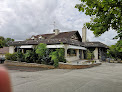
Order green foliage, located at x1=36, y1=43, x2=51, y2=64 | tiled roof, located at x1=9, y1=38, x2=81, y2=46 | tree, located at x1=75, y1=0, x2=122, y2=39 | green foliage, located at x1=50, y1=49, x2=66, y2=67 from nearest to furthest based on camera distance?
tree, located at x1=75, y1=0, x2=122, y2=39 → green foliage, located at x1=50, y1=49, x2=66, y2=67 → green foliage, located at x1=36, y1=43, x2=51, y2=64 → tiled roof, located at x1=9, y1=38, x2=81, y2=46

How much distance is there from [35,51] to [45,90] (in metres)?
12.8

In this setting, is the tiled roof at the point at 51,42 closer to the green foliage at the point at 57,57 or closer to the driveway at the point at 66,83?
the green foliage at the point at 57,57

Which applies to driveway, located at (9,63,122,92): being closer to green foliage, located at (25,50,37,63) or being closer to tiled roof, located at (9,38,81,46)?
green foliage, located at (25,50,37,63)

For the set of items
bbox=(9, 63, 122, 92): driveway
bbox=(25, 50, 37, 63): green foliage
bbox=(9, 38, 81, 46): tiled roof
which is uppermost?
bbox=(9, 38, 81, 46): tiled roof

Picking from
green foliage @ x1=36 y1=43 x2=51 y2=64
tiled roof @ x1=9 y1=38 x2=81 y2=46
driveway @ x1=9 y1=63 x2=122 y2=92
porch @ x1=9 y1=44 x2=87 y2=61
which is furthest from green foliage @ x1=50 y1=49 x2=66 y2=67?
driveway @ x1=9 y1=63 x2=122 y2=92

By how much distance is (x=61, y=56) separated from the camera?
1633cm

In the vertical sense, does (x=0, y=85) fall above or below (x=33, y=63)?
above

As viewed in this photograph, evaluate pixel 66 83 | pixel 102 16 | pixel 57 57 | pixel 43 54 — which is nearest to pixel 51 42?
pixel 43 54

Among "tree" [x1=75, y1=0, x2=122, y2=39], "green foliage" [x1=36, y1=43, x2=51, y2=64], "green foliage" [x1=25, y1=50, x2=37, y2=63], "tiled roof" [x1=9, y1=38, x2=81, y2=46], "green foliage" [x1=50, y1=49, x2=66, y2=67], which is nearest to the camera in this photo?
"tree" [x1=75, y1=0, x2=122, y2=39]

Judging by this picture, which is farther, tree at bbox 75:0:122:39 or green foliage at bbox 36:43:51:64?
green foliage at bbox 36:43:51:64

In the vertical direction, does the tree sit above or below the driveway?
above

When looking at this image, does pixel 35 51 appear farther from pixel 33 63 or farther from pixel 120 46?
pixel 120 46

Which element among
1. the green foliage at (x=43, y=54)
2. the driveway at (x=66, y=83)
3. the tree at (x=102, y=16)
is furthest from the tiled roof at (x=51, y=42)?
the tree at (x=102, y=16)

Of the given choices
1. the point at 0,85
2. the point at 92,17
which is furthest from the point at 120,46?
the point at 0,85
